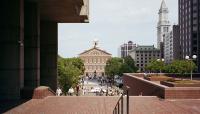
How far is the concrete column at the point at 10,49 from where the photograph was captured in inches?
833

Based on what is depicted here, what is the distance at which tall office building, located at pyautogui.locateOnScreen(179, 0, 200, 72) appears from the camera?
394 ft

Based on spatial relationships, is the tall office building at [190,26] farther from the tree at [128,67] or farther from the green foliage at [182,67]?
the green foliage at [182,67]

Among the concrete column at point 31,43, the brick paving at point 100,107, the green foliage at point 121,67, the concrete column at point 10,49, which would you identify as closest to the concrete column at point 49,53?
the concrete column at point 31,43

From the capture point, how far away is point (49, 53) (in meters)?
36.2

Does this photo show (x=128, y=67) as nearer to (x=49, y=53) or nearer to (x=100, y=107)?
(x=49, y=53)

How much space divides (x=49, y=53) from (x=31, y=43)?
10.3 m

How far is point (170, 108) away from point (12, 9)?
9953mm

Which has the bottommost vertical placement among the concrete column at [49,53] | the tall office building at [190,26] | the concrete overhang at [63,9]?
the concrete column at [49,53]

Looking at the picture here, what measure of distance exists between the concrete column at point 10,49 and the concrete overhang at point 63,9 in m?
4.33

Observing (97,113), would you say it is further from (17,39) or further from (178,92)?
(17,39)

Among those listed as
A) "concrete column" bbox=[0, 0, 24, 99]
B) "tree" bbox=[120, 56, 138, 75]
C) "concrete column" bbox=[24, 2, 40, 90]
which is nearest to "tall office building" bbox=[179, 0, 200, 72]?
"tree" bbox=[120, 56, 138, 75]

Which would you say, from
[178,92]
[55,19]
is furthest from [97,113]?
[55,19]

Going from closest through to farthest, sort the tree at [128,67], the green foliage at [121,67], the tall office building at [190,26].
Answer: the tall office building at [190,26], the tree at [128,67], the green foliage at [121,67]

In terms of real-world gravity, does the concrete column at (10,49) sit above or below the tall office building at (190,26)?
below
